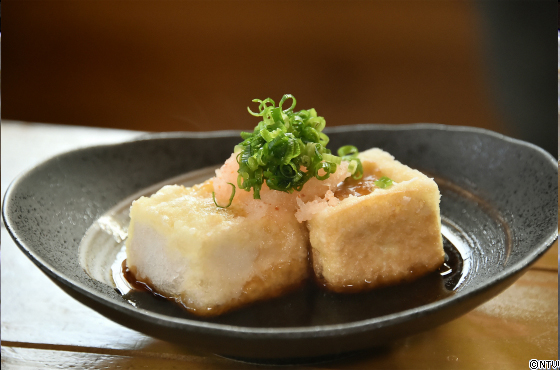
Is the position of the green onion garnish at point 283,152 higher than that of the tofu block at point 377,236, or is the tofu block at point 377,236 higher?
the green onion garnish at point 283,152

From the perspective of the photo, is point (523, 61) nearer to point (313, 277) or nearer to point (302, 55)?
point (302, 55)

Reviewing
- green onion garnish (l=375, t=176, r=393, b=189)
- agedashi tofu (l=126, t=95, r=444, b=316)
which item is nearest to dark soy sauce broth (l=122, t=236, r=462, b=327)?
agedashi tofu (l=126, t=95, r=444, b=316)

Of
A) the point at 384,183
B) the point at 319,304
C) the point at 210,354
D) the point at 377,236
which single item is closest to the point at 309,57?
the point at 384,183

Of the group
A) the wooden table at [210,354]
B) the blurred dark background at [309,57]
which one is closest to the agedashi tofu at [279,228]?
the wooden table at [210,354]

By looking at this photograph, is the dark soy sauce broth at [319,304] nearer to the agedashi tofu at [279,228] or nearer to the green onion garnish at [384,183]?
the agedashi tofu at [279,228]

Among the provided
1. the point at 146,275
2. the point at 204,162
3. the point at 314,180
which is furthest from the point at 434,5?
the point at 146,275
